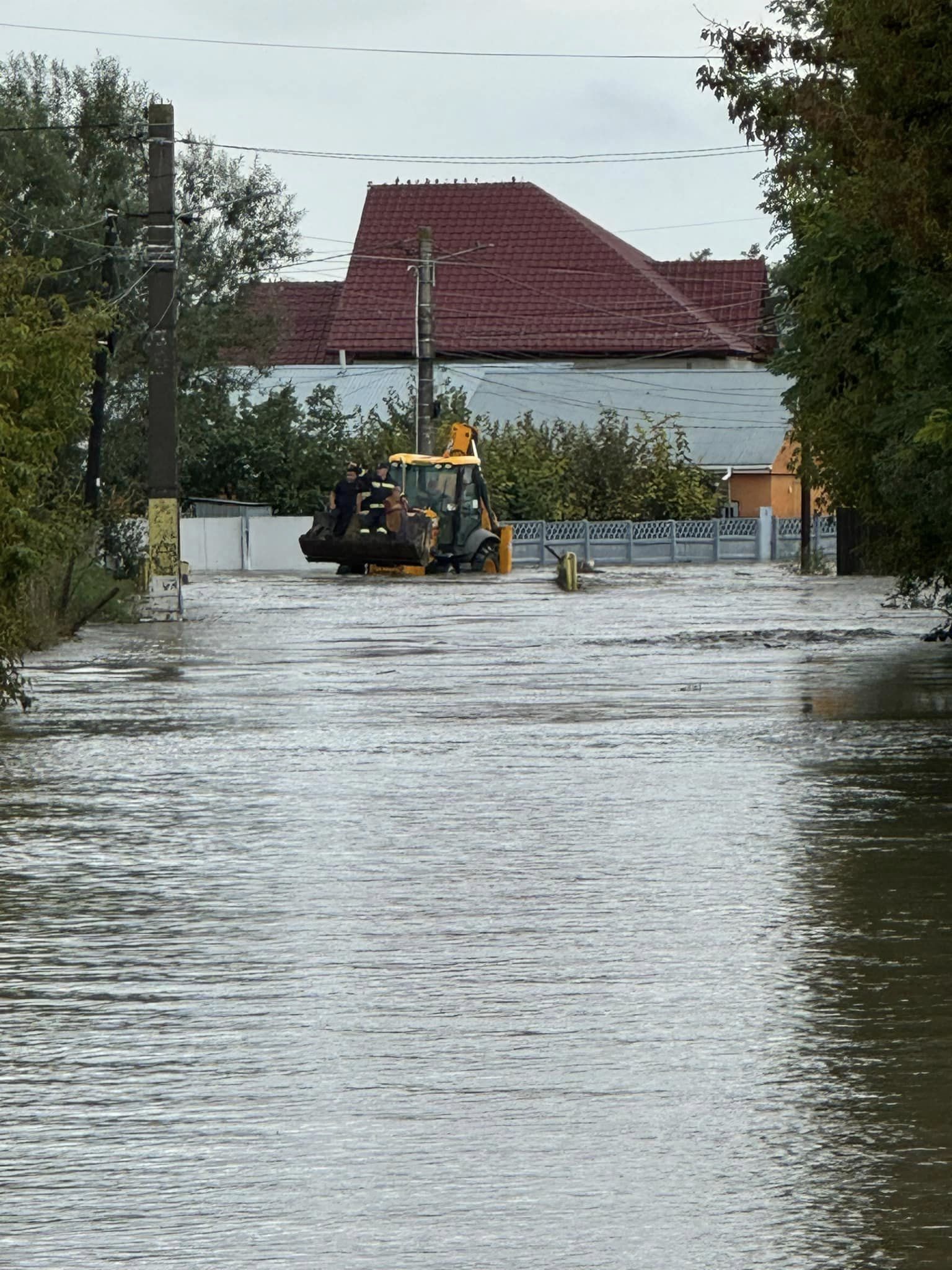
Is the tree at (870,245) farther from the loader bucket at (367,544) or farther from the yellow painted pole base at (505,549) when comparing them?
the yellow painted pole base at (505,549)

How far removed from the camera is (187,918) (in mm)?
10156

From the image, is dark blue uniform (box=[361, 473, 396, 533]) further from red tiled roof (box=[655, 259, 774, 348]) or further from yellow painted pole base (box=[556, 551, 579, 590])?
red tiled roof (box=[655, 259, 774, 348])

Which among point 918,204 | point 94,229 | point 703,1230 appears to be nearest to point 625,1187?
point 703,1230

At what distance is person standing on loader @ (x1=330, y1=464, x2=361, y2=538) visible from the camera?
51.0 metres

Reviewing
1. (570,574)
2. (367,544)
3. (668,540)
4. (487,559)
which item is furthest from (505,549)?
(668,540)

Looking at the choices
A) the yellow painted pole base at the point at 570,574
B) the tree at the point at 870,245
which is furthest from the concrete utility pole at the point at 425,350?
the tree at the point at 870,245

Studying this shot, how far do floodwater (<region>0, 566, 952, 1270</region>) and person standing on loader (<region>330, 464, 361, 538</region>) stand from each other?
103ft

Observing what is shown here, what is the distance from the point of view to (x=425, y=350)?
5878 centimetres

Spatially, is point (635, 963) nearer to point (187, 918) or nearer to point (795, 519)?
point (187, 918)

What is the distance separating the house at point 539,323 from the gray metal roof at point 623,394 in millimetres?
80

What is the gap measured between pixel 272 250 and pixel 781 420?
70.8 feet

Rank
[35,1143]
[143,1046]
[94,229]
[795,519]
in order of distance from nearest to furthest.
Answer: [35,1143] → [143,1046] → [94,229] → [795,519]

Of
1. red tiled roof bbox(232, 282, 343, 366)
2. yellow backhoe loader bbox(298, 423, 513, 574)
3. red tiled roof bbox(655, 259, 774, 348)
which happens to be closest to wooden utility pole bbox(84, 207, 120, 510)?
yellow backhoe loader bbox(298, 423, 513, 574)

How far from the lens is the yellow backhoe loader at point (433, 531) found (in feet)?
169
